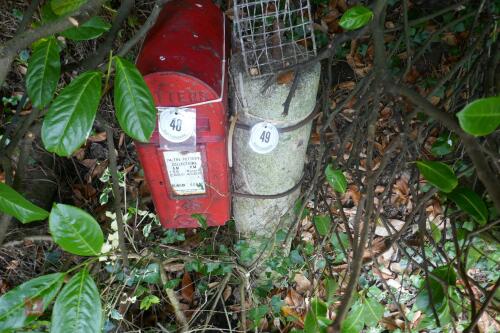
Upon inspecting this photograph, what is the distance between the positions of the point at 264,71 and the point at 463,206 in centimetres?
73

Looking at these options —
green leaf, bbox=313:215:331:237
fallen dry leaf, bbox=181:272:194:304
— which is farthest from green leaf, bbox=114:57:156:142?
fallen dry leaf, bbox=181:272:194:304

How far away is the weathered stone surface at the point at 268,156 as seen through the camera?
1416 millimetres

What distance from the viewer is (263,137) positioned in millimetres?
1495

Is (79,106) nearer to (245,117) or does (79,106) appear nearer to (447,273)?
(245,117)

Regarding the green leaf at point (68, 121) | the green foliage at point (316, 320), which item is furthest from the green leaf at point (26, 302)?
the green foliage at point (316, 320)

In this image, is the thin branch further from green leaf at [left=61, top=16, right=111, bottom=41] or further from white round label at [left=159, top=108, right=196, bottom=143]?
white round label at [left=159, top=108, right=196, bottom=143]

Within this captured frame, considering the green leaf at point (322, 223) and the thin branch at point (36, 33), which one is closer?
the thin branch at point (36, 33)

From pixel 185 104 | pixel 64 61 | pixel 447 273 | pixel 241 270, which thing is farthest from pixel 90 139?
pixel 447 273

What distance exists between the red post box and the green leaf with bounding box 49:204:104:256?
42cm

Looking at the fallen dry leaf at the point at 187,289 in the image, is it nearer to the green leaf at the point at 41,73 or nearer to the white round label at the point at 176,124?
the white round label at the point at 176,124

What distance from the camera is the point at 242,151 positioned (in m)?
1.64

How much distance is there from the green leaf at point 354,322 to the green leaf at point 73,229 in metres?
0.82

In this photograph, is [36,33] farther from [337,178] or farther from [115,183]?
[337,178]

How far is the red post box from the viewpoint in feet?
4.17
